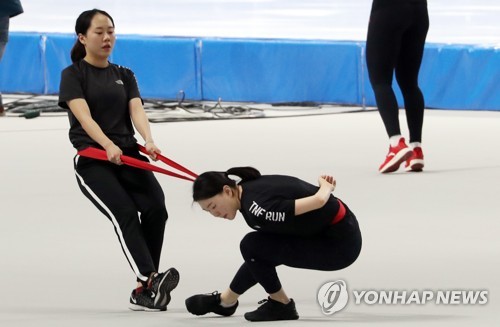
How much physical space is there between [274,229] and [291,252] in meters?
0.14

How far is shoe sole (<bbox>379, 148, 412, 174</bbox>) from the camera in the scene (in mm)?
7520

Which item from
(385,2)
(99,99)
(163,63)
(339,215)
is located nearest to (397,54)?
(385,2)

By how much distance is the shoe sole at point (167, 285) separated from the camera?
182 inches

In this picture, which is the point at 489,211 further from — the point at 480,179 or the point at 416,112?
the point at 416,112

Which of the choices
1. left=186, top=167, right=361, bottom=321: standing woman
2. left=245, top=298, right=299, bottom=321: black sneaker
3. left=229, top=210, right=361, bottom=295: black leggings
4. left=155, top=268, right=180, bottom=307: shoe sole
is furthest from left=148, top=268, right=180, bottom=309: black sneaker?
left=245, top=298, right=299, bottom=321: black sneaker

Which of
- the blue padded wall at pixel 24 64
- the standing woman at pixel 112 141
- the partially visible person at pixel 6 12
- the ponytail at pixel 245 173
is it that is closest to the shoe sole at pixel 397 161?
the standing woman at pixel 112 141

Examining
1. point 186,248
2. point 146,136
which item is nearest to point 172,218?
point 186,248

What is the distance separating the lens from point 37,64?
12086 mm

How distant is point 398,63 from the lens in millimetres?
7801

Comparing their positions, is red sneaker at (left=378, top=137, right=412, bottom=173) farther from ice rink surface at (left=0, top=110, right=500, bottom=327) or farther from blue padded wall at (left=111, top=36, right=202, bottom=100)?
blue padded wall at (left=111, top=36, right=202, bottom=100)

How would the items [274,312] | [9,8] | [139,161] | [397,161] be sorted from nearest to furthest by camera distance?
[274,312], [139,161], [397,161], [9,8]

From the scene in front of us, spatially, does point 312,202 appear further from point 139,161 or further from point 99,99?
point 99,99

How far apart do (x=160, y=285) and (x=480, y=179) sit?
3114 millimetres

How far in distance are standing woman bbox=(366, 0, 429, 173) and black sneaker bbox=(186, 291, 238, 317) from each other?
3.15 m
